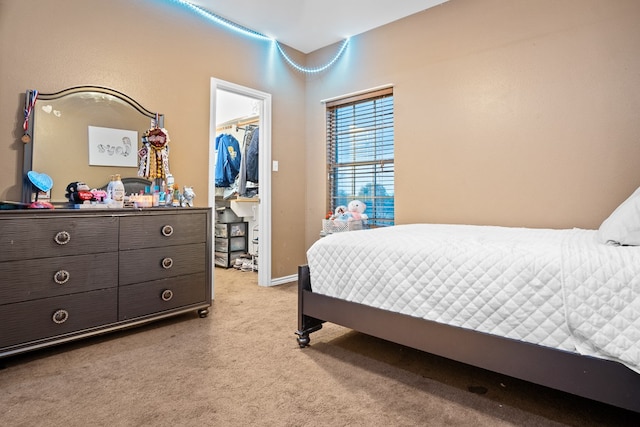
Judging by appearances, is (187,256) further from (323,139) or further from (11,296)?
(323,139)

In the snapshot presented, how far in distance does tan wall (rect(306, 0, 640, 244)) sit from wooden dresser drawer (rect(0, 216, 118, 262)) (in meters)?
2.37

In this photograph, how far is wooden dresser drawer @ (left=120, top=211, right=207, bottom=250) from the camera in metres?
2.23

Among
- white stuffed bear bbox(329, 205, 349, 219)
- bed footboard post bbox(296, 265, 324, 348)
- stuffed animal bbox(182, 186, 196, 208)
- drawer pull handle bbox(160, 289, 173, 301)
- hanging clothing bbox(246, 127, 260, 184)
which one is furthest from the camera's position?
hanging clothing bbox(246, 127, 260, 184)

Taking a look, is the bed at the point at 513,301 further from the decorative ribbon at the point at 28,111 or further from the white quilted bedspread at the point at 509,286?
the decorative ribbon at the point at 28,111

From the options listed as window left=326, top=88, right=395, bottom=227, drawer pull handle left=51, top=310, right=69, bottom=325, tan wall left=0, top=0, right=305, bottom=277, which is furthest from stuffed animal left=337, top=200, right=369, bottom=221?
drawer pull handle left=51, top=310, right=69, bottom=325

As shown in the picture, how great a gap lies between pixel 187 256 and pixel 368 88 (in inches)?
92.0

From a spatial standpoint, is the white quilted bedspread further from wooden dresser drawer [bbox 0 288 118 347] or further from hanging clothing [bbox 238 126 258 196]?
hanging clothing [bbox 238 126 258 196]

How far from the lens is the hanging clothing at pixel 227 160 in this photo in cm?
457

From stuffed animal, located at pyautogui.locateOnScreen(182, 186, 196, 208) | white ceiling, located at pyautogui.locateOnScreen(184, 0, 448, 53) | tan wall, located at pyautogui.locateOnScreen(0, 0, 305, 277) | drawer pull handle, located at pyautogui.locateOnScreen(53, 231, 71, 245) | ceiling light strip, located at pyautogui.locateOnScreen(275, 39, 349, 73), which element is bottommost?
drawer pull handle, located at pyautogui.locateOnScreen(53, 231, 71, 245)

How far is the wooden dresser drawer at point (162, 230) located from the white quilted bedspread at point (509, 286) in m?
1.19

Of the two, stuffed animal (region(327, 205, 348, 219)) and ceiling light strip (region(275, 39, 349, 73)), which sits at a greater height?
ceiling light strip (region(275, 39, 349, 73))

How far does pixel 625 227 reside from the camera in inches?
54.6

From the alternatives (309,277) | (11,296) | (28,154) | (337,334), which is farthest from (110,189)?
(337,334)

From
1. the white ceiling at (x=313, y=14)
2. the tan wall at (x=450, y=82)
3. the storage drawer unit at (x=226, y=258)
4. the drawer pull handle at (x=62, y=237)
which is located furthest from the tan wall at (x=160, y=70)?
the storage drawer unit at (x=226, y=258)
